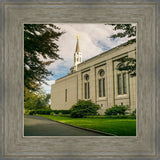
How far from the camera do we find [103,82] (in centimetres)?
1513

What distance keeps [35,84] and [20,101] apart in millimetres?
2562

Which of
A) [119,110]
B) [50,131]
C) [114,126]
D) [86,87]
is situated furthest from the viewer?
[86,87]

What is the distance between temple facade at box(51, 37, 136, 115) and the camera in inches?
491

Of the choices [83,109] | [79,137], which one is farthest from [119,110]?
[79,137]

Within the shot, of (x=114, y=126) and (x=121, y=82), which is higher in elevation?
(x=121, y=82)

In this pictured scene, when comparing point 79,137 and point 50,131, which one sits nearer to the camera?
point 79,137

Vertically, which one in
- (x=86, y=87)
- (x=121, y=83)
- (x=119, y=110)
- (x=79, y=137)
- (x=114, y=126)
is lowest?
(x=119, y=110)

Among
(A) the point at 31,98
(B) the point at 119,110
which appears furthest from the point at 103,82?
(A) the point at 31,98

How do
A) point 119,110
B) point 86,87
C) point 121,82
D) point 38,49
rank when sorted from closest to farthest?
point 38,49 < point 119,110 < point 121,82 < point 86,87

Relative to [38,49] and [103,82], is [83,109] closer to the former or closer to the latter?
[103,82]

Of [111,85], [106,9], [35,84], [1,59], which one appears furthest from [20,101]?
[111,85]

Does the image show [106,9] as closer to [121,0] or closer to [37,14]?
[121,0]

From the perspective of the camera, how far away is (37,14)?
246 cm

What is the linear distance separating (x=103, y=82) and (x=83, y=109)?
155 inches
